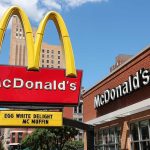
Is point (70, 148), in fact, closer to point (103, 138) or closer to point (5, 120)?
point (103, 138)

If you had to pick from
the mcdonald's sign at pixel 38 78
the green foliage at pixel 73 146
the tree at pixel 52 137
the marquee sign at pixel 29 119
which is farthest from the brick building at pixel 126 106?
the green foliage at pixel 73 146

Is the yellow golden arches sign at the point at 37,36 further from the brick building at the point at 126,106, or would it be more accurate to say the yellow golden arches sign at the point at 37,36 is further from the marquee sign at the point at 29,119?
the brick building at the point at 126,106

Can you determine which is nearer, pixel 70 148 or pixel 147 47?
A: pixel 147 47

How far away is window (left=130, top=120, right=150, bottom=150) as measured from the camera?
66.4 feet

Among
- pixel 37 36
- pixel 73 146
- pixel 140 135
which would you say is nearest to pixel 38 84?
pixel 37 36

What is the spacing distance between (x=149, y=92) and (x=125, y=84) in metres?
3.05

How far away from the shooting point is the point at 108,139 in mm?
26422

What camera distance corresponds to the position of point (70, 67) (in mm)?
21438

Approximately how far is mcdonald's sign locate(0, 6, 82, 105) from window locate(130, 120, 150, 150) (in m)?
3.94

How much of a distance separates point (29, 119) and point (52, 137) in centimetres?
3004

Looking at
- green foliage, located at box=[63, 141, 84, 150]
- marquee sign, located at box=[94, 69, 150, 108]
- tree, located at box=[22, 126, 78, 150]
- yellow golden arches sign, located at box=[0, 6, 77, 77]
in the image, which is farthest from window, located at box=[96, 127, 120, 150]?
green foliage, located at box=[63, 141, 84, 150]

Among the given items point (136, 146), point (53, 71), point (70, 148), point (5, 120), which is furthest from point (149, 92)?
point (70, 148)

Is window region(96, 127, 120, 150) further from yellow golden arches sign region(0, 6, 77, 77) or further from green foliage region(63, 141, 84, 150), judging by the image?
green foliage region(63, 141, 84, 150)

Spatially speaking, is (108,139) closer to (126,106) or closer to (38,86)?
(126,106)
